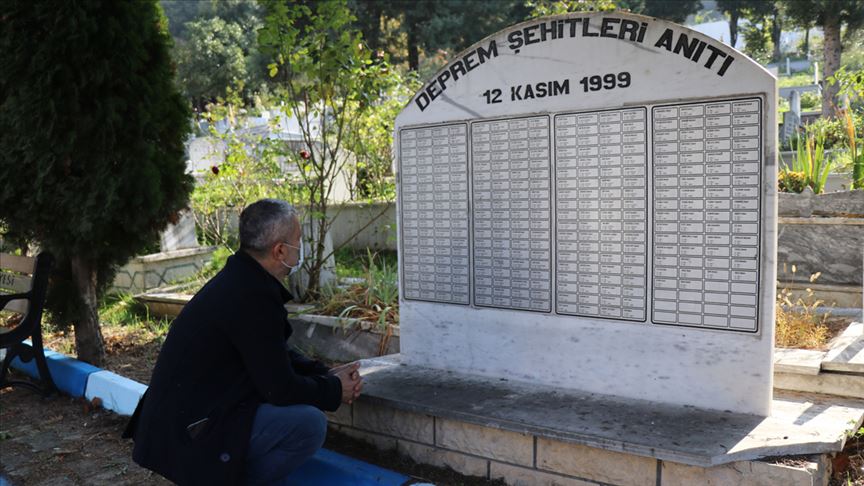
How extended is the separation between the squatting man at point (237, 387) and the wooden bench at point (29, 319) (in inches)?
101

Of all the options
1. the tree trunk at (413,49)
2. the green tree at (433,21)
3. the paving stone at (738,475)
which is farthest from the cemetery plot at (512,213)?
the tree trunk at (413,49)

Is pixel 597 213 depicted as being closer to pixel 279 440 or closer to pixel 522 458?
pixel 522 458

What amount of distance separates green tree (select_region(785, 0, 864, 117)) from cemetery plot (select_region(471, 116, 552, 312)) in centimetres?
1769

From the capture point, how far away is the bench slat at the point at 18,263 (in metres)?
5.34

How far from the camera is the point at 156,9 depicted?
5410 millimetres

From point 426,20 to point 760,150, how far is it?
23539 millimetres

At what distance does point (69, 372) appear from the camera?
534 centimetres

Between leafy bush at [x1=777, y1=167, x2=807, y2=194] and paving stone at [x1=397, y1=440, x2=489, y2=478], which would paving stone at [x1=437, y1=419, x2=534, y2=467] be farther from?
leafy bush at [x1=777, y1=167, x2=807, y2=194]

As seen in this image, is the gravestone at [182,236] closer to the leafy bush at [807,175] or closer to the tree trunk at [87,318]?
the tree trunk at [87,318]

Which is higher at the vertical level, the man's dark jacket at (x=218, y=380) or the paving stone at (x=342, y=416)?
the man's dark jacket at (x=218, y=380)

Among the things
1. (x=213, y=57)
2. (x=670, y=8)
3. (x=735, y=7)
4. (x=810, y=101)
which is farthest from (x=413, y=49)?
(x=735, y=7)

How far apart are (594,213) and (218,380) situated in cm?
198

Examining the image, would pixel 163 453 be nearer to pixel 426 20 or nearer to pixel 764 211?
pixel 764 211

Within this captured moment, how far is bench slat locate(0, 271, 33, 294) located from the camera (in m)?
5.37
